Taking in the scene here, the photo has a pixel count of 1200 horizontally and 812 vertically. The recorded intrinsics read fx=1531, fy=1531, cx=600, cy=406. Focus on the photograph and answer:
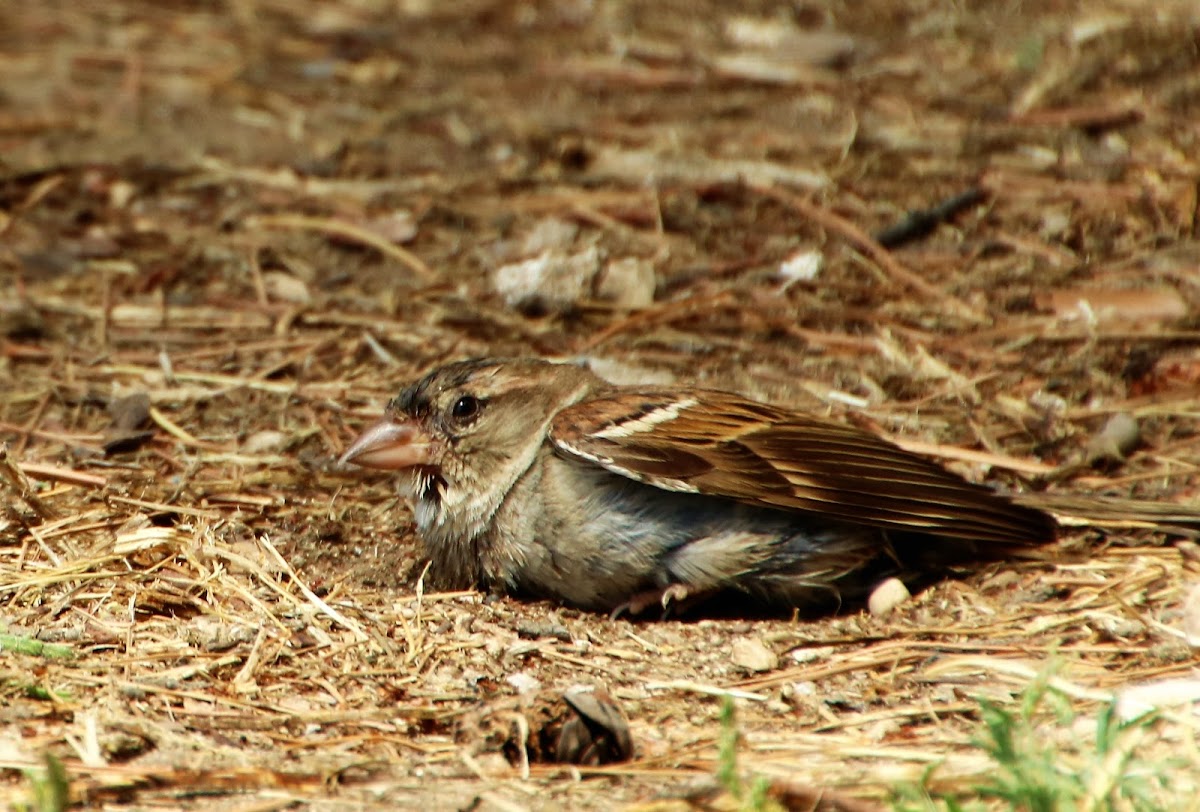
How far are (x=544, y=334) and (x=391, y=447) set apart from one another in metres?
1.59

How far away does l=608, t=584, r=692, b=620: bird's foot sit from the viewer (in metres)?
4.32

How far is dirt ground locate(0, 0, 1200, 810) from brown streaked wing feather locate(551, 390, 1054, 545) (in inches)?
10.0

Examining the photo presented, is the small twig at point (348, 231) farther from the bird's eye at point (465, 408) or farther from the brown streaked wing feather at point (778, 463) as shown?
the brown streaked wing feather at point (778, 463)

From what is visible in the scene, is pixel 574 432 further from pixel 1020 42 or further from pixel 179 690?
pixel 1020 42

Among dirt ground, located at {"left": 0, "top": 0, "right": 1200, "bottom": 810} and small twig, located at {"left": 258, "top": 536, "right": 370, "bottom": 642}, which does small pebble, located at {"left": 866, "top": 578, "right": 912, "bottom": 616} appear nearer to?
dirt ground, located at {"left": 0, "top": 0, "right": 1200, "bottom": 810}

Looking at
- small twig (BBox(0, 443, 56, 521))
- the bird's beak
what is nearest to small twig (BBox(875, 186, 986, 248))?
the bird's beak

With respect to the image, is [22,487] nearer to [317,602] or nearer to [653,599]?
[317,602]

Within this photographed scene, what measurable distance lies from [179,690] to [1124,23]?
6.26 m

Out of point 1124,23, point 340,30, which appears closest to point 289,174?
point 340,30

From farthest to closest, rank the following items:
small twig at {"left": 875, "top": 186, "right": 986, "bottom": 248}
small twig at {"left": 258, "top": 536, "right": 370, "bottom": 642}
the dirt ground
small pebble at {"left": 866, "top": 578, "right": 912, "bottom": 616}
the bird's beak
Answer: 1. small twig at {"left": 875, "top": 186, "right": 986, "bottom": 248}
2. the bird's beak
3. small pebble at {"left": 866, "top": 578, "right": 912, "bottom": 616}
4. small twig at {"left": 258, "top": 536, "right": 370, "bottom": 642}
5. the dirt ground

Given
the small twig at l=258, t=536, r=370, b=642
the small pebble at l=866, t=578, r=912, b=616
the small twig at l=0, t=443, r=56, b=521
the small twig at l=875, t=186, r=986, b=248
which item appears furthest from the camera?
the small twig at l=875, t=186, r=986, b=248

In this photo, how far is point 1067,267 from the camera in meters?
6.12

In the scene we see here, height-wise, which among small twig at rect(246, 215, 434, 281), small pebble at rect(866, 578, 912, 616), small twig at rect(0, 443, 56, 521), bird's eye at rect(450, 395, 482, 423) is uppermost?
small twig at rect(246, 215, 434, 281)

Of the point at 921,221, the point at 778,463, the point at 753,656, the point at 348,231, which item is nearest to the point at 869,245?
the point at 921,221
